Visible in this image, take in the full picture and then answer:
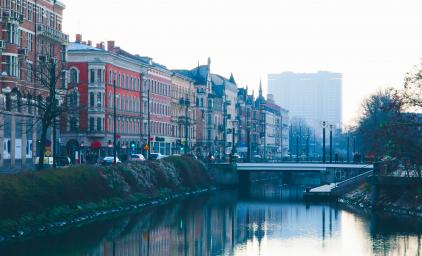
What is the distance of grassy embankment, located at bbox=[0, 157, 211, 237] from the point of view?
53.4 meters

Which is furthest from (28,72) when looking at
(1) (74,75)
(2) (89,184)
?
(1) (74,75)

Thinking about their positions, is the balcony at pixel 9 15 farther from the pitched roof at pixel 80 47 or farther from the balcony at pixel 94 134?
the balcony at pixel 94 134

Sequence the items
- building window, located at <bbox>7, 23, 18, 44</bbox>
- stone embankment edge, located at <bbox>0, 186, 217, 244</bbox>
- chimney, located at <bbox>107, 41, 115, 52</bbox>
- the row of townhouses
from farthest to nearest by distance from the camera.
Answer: chimney, located at <bbox>107, 41, 115, 52</bbox> < the row of townhouses < building window, located at <bbox>7, 23, 18, 44</bbox> < stone embankment edge, located at <bbox>0, 186, 217, 244</bbox>

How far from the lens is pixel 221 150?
161000 millimetres

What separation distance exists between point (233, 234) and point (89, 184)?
538 inches

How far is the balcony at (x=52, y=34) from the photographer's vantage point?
81.8 meters

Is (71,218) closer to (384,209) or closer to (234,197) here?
(384,209)

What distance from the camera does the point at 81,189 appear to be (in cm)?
6519

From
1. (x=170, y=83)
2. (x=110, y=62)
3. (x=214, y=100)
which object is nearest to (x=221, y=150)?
(x=214, y=100)

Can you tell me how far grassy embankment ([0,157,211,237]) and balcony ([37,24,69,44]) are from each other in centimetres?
1500

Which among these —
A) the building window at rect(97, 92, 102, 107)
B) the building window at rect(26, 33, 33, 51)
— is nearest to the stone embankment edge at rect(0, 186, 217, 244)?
the building window at rect(26, 33, 33, 51)

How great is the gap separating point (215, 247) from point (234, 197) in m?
41.9

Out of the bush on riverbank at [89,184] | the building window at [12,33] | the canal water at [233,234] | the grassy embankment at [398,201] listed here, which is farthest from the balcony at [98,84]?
the grassy embankment at [398,201]

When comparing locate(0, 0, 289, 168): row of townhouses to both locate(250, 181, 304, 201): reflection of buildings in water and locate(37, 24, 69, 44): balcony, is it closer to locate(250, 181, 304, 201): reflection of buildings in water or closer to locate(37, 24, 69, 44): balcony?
locate(37, 24, 69, 44): balcony
